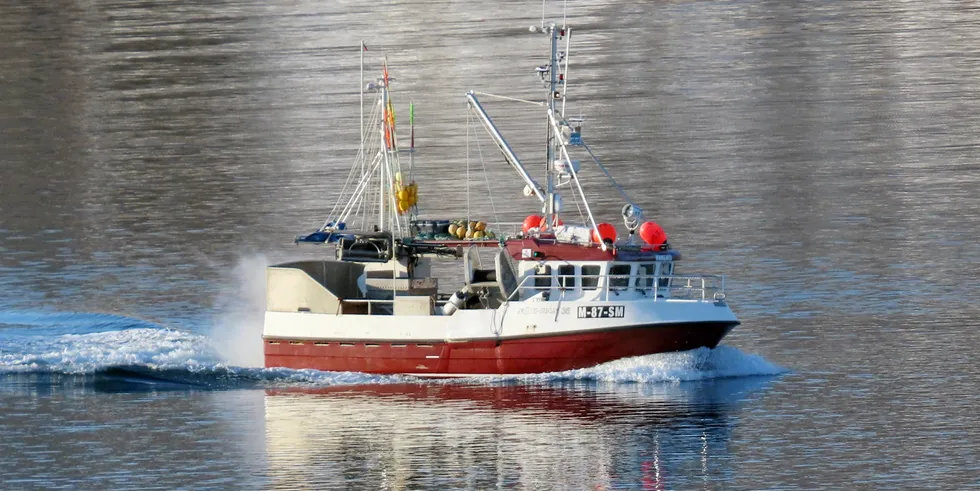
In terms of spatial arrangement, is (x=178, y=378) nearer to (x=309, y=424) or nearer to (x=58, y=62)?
(x=309, y=424)

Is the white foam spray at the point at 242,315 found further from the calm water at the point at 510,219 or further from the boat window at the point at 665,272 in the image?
the boat window at the point at 665,272

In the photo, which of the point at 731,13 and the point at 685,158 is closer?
the point at 685,158

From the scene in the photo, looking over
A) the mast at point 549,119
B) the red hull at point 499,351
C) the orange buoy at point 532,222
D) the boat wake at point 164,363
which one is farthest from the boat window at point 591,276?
the orange buoy at point 532,222

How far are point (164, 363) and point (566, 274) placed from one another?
46.9 ft

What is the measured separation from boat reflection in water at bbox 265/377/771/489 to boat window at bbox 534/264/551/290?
3.32 meters

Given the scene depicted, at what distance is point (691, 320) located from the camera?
52.6 meters

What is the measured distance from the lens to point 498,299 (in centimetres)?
5584

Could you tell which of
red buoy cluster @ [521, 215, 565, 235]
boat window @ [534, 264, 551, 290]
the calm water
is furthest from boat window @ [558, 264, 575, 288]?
the calm water

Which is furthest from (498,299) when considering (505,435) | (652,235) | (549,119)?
(505,435)

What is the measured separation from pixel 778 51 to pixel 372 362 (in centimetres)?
8249

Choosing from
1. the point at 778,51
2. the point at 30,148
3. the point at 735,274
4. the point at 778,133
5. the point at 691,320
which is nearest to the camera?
the point at 691,320

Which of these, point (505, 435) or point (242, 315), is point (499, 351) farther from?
point (242, 315)

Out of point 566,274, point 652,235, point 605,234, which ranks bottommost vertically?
point 566,274

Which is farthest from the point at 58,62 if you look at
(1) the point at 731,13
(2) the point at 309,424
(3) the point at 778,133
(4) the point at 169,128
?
(2) the point at 309,424
